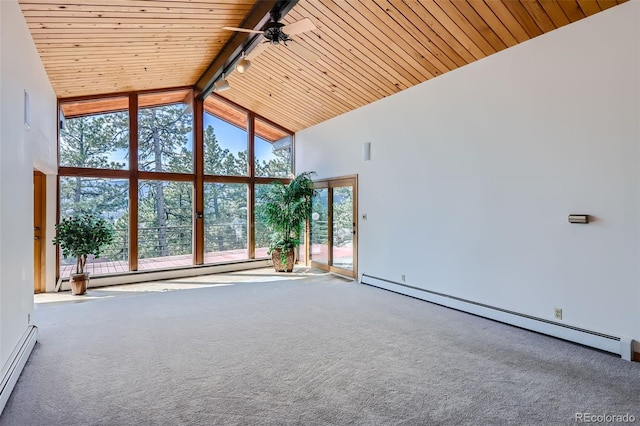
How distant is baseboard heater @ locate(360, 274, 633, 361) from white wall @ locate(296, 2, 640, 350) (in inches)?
3.1

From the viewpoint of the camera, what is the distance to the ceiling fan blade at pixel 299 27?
3.41 meters

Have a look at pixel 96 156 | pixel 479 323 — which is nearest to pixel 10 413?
pixel 479 323

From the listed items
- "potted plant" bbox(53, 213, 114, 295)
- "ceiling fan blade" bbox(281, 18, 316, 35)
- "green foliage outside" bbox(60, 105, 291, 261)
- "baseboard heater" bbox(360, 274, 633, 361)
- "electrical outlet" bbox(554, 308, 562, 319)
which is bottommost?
"baseboard heater" bbox(360, 274, 633, 361)

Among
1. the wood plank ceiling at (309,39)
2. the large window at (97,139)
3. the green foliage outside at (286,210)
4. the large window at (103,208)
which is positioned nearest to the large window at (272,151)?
the green foliage outside at (286,210)

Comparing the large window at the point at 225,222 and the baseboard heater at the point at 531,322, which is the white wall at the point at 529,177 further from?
the large window at the point at 225,222

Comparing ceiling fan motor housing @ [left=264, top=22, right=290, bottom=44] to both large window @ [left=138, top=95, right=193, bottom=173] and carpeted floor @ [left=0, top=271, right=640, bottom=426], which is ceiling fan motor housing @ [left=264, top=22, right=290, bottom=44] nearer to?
carpeted floor @ [left=0, top=271, right=640, bottom=426]

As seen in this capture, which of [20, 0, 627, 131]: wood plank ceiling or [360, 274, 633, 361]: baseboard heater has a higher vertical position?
[20, 0, 627, 131]: wood plank ceiling

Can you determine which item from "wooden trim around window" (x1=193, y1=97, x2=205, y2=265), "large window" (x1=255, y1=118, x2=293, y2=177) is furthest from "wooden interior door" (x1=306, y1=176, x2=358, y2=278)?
"wooden trim around window" (x1=193, y1=97, x2=205, y2=265)

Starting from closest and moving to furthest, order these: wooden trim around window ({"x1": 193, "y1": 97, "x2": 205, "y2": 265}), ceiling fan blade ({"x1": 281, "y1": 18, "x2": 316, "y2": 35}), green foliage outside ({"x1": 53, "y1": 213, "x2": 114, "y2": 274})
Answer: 1. ceiling fan blade ({"x1": 281, "y1": 18, "x2": 316, "y2": 35})
2. green foliage outside ({"x1": 53, "y1": 213, "x2": 114, "y2": 274})
3. wooden trim around window ({"x1": 193, "y1": 97, "x2": 205, "y2": 265})

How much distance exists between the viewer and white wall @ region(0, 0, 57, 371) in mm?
2631

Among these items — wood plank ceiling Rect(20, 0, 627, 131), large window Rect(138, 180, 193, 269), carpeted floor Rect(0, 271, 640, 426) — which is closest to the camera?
carpeted floor Rect(0, 271, 640, 426)

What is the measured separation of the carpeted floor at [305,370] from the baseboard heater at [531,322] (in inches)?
3.9

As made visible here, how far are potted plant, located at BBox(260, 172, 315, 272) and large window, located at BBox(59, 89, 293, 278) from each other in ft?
1.97

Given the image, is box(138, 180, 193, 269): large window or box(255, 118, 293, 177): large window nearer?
box(138, 180, 193, 269): large window
